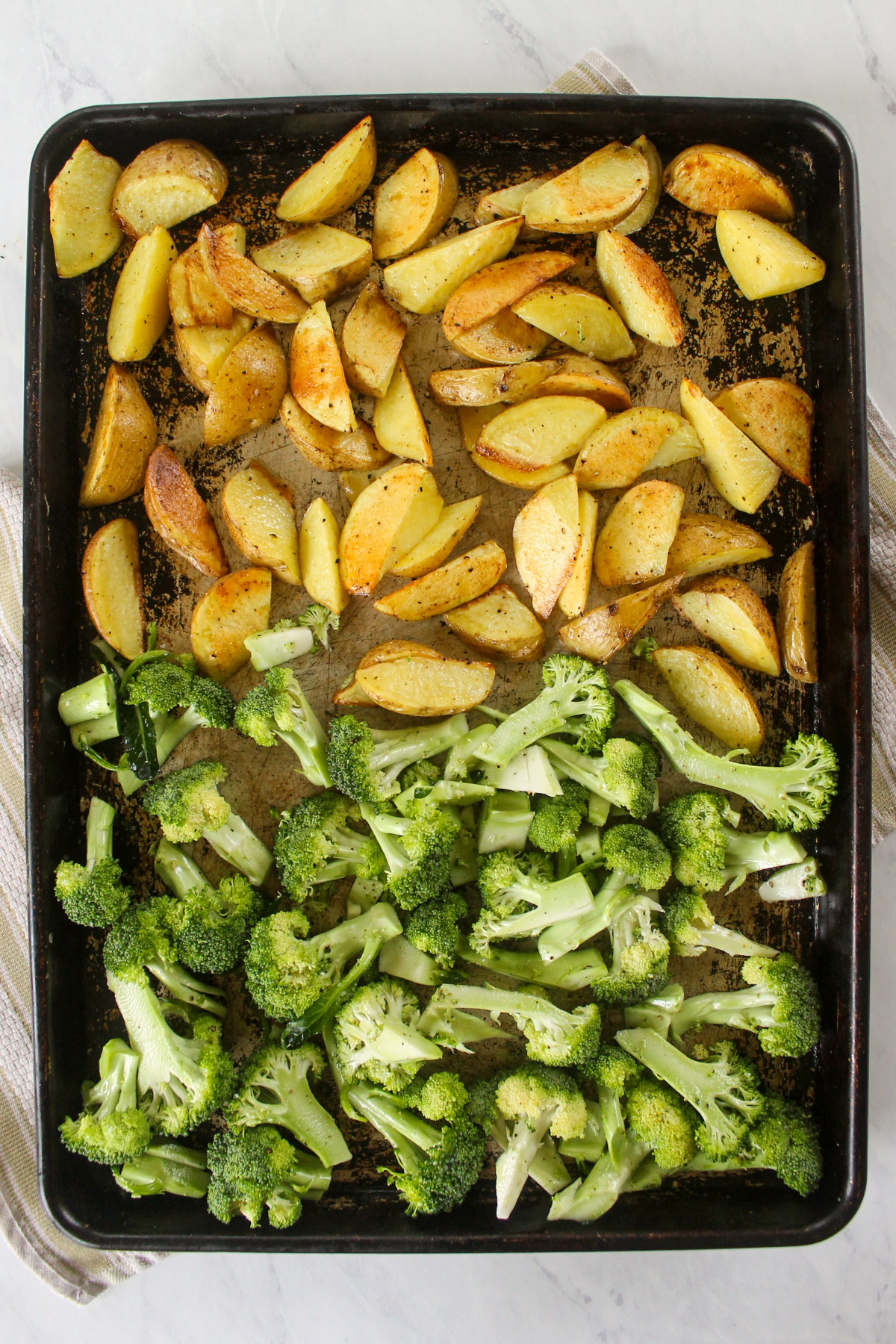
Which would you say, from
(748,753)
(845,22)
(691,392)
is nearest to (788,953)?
(748,753)

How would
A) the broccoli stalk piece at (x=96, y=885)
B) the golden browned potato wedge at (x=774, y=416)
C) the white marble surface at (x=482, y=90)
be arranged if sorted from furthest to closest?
the white marble surface at (x=482, y=90)
the golden browned potato wedge at (x=774, y=416)
the broccoli stalk piece at (x=96, y=885)

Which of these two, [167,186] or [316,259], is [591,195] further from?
[167,186]

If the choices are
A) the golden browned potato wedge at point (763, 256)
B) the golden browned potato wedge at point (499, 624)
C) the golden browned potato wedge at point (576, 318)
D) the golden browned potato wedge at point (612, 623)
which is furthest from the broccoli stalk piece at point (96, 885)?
the golden browned potato wedge at point (763, 256)

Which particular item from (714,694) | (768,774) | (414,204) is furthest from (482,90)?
(768,774)

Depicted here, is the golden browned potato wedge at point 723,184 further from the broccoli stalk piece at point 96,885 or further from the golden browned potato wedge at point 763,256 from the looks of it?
the broccoli stalk piece at point 96,885

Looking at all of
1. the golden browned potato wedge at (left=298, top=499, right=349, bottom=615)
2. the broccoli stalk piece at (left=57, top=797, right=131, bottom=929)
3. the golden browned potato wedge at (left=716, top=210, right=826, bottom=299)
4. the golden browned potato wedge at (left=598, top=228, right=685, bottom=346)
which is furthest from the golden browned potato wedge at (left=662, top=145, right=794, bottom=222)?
the broccoli stalk piece at (left=57, top=797, right=131, bottom=929)

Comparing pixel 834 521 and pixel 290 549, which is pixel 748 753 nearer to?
pixel 834 521
